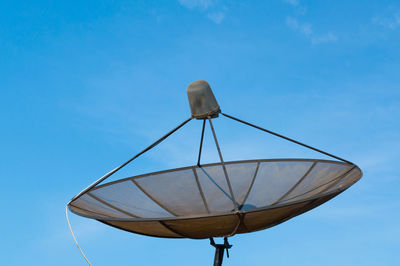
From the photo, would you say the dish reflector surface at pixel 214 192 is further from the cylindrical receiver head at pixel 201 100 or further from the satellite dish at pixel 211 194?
the cylindrical receiver head at pixel 201 100

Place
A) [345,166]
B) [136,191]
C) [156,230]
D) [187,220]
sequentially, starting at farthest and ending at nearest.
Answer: [136,191]
[345,166]
[156,230]
[187,220]

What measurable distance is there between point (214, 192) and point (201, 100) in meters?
2.06

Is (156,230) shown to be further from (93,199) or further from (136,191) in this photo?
(136,191)

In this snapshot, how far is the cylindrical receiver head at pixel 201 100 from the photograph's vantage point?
7.36 meters

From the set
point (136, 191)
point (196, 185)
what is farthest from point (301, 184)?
point (136, 191)

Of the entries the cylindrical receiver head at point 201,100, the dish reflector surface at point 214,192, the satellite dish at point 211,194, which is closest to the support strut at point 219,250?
the satellite dish at point 211,194

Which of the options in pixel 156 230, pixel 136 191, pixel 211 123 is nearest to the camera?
pixel 156 230

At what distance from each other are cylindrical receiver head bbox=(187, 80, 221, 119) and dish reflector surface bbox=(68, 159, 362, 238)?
110 cm

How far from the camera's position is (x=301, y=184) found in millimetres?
8438

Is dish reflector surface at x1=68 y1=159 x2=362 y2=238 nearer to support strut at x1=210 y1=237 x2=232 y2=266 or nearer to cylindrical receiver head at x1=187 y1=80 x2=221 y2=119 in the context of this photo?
support strut at x1=210 y1=237 x2=232 y2=266

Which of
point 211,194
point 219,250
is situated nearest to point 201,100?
point 219,250

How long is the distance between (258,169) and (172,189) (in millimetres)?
1207

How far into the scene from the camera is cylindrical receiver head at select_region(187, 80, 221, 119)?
7363mm

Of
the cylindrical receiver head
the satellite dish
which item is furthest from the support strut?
the cylindrical receiver head
